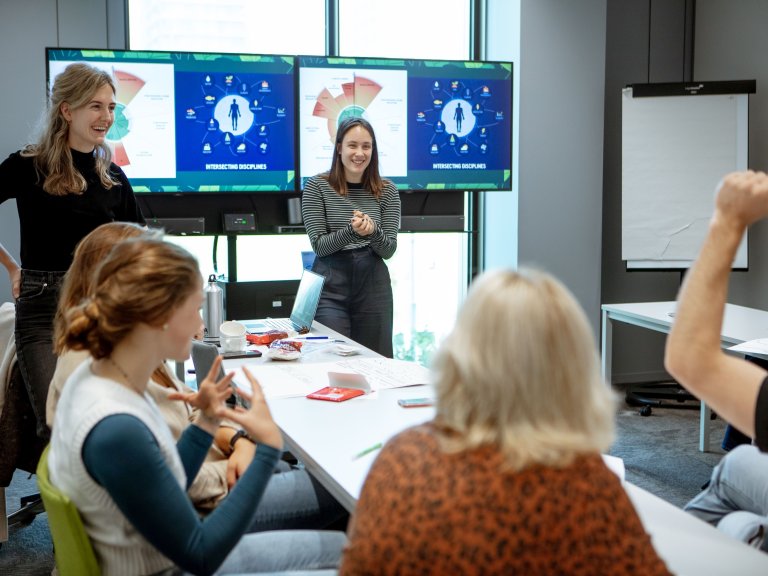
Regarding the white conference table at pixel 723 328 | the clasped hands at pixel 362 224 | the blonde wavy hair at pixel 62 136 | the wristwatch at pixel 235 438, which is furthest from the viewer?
the white conference table at pixel 723 328

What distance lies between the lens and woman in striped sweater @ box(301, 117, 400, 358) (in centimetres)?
367

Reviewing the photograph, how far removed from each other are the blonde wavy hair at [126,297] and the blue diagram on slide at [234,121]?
3096mm

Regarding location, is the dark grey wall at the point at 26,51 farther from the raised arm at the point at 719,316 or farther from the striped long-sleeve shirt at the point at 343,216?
the raised arm at the point at 719,316

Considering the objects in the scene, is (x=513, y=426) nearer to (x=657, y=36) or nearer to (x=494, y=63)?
(x=494, y=63)

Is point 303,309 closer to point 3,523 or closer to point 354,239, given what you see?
point 354,239

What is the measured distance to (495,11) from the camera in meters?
5.45

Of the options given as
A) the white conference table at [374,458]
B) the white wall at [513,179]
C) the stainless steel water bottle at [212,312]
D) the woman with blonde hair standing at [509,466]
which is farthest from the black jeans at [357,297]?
the woman with blonde hair standing at [509,466]

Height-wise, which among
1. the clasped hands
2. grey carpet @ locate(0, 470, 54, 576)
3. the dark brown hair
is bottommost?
grey carpet @ locate(0, 470, 54, 576)

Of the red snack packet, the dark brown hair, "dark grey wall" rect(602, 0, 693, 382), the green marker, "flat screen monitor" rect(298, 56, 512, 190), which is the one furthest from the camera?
"dark grey wall" rect(602, 0, 693, 382)

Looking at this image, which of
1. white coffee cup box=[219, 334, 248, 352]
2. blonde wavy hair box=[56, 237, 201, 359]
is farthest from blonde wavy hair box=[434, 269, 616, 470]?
white coffee cup box=[219, 334, 248, 352]

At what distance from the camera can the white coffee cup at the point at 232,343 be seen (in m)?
3.06

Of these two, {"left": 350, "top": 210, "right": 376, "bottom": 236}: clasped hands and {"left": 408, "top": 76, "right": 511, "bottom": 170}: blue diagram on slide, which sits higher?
{"left": 408, "top": 76, "right": 511, "bottom": 170}: blue diagram on slide

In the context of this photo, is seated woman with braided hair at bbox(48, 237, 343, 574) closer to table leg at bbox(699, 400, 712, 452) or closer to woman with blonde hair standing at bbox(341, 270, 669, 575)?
woman with blonde hair standing at bbox(341, 270, 669, 575)

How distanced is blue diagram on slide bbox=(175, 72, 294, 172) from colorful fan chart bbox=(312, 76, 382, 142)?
188 millimetres
